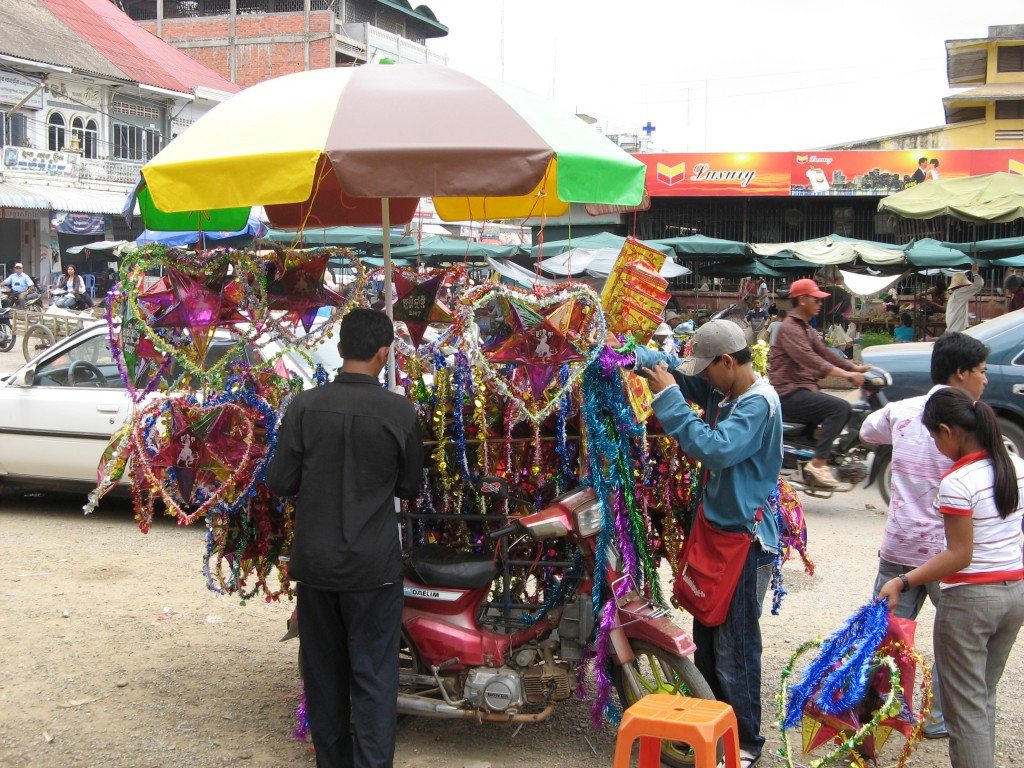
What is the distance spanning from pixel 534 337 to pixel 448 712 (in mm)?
1505

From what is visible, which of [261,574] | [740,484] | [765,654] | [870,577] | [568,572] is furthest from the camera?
[870,577]

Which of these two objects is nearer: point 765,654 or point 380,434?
point 380,434

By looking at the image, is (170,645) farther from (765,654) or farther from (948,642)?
(948,642)

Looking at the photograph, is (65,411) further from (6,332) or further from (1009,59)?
(1009,59)

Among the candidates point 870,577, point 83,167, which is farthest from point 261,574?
point 83,167

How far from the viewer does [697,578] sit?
378 centimetres

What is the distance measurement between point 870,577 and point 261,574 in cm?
412

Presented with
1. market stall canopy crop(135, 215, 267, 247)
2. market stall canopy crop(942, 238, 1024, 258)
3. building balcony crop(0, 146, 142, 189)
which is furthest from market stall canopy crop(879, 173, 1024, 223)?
building balcony crop(0, 146, 142, 189)

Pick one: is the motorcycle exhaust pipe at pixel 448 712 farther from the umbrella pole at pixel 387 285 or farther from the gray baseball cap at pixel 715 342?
the gray baseball cap at pixel 715 342

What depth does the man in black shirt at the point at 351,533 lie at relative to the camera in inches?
134

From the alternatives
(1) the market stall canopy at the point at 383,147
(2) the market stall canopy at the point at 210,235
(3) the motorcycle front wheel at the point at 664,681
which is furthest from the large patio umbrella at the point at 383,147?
(3) the motorcycle front wheel at the point at 664,681

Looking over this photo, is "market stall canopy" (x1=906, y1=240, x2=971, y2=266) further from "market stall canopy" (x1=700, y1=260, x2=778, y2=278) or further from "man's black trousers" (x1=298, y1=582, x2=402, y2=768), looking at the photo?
"man's black trousers" (x1=298, y1=582, x2=402, y2=768)

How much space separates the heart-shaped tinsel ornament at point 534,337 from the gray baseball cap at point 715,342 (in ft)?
1.22

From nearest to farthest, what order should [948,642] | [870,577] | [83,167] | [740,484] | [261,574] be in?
[948,642] < [740,484] < [261,574] < [870,577] < [83,167]
